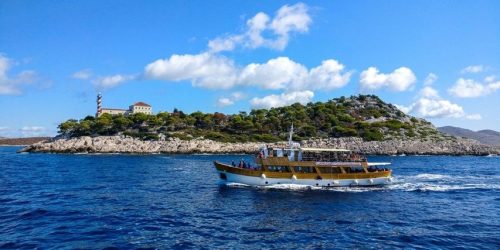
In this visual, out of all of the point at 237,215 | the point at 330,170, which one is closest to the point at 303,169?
the point at 330,170

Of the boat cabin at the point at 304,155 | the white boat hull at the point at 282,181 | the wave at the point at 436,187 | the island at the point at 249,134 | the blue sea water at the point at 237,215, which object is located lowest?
the blue sea water at the point at 237,215

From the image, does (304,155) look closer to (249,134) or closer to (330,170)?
(330,170)

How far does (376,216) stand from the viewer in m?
36.2

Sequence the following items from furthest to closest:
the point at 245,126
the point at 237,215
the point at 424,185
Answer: the point at 245,126 < the point at 424,185 < the point at 237,215

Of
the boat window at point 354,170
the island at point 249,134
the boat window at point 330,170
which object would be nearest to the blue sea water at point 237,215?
the boat window at point 330,170

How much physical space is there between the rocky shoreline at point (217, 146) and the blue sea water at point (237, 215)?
7336 cm

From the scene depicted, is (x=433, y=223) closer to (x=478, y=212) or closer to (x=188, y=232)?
(x=478, y=212)

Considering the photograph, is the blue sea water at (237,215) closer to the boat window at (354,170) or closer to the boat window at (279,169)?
the boat window at (354,170)

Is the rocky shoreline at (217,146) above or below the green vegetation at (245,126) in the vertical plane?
below

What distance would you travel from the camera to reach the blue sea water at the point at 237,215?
27.4 m

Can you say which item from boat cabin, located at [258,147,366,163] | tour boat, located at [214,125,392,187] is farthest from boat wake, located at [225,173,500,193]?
boat cabin, located at [258,147,366,163]

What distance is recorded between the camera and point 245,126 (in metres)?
168

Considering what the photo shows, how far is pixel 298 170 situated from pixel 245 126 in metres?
115

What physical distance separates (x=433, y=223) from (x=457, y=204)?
1141 centimetres
